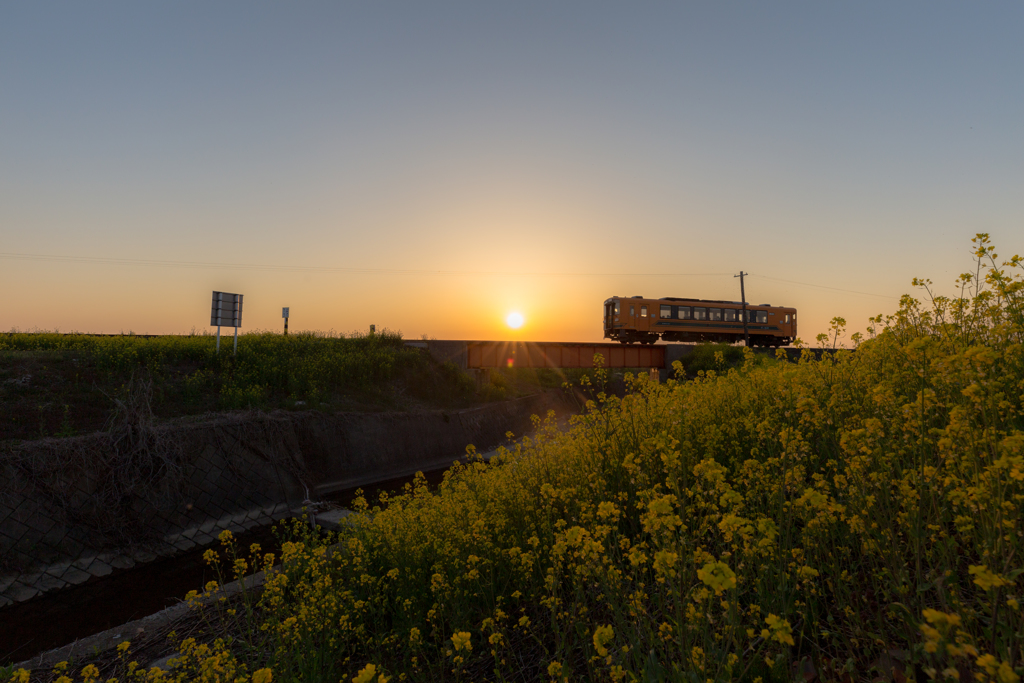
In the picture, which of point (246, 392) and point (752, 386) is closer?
point (752, 386)

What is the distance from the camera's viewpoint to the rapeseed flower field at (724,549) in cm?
236

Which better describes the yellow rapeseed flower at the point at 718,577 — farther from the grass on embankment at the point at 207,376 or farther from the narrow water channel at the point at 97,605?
the grass on embankment at the point at 207,376

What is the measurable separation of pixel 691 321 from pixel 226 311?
26.4 metres

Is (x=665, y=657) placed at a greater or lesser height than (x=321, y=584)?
greater

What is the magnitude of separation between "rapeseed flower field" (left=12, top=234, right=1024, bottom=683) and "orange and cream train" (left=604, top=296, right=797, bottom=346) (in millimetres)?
24348

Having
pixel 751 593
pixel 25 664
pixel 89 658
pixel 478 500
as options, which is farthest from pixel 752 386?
pixel 25 664

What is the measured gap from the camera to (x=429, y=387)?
25062 millimetres

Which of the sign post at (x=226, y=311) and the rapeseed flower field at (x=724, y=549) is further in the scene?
the sign post at (x=226, y=311)

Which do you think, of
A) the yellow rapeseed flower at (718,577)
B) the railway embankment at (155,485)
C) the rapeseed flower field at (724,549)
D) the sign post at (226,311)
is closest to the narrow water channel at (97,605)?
the railway embankment at (155,485)

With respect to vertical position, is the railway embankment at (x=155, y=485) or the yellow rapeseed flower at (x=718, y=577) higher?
the yellow rapeseed flower at (x=718, y=577)

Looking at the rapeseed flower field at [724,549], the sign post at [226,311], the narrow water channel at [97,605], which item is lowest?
the narrow water channel at [97,605]

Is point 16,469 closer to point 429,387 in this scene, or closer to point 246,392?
point 246,392

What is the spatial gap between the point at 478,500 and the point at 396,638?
1866 millimetres

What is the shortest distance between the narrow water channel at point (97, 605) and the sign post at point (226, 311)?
10755 mm
